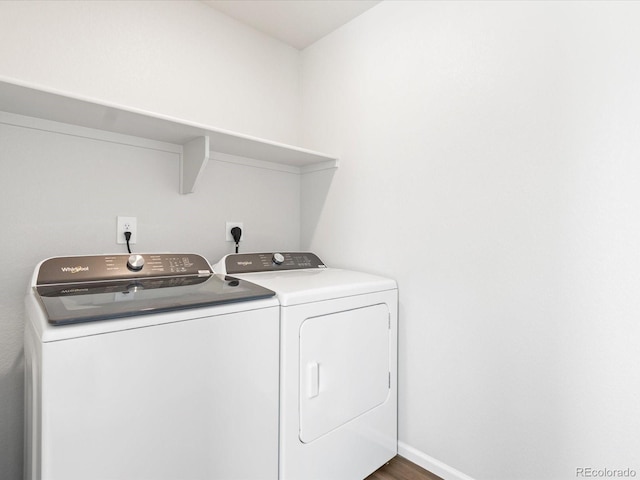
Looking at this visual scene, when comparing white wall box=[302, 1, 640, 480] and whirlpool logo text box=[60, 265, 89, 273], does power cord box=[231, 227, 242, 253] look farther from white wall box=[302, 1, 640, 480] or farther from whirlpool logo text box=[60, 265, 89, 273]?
whirlpool logo text box=[60, 265, 89, 273]

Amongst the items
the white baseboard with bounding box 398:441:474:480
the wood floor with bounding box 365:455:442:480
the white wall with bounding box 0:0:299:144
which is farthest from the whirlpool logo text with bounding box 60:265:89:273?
the white baseboard with bounding box 398:441:474:480

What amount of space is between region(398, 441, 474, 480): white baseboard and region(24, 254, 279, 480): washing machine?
2.55ft

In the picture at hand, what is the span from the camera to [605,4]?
3.72 feet

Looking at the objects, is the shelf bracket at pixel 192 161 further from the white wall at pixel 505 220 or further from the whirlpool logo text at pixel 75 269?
the white wall at pixel 505 220

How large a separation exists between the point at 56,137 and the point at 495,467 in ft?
7.42

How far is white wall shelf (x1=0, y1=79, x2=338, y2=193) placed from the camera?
1.19 metres

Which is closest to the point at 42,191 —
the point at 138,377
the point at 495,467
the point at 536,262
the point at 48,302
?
the point at 48,302

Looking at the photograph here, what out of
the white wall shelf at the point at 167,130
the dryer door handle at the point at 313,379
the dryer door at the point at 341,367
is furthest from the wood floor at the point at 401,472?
the white wall shelf at the point at 167,130

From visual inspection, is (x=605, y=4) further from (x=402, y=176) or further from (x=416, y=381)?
(x=416, y=381)

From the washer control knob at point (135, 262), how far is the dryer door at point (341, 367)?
29.3 inches

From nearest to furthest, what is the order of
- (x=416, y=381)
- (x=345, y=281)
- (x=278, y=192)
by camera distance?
(x=345, y=281) < (x=416, y=381) < (x=278, y=192)

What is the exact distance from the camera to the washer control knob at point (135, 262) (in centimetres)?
140

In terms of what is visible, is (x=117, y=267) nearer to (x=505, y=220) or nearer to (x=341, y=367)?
(x=341, y=367)

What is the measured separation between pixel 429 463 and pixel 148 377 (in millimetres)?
1362
